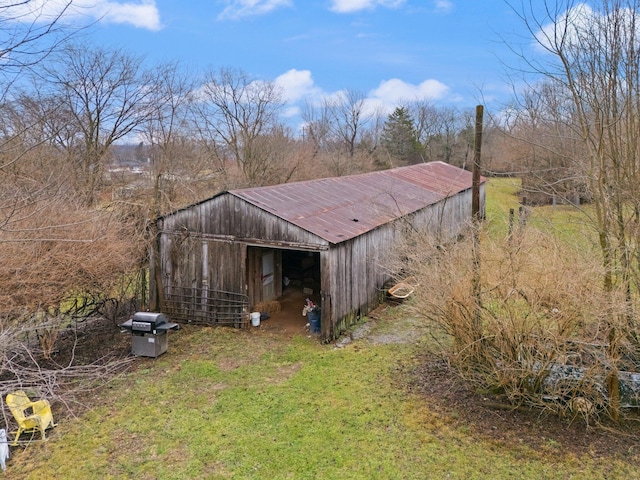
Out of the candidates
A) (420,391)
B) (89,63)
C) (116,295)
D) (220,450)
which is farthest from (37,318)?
(89,63)

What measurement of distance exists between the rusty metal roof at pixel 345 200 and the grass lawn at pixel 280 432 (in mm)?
3310

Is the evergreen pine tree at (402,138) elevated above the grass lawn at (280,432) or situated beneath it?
elevated above

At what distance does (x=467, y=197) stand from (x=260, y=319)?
1393cm

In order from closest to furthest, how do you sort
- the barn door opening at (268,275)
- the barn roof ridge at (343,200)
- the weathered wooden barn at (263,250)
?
the weathered wooden barn at (263,250)
the barn roof ridge at (343,200)
the barn door opening at (268,275)

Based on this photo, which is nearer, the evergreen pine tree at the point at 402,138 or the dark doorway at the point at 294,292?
the dark doorway at the point at 294,292

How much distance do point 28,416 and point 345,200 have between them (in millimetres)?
9839

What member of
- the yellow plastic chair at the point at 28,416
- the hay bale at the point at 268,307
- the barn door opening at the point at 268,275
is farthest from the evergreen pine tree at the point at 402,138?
the yellow plastic chair at the point at 28,416

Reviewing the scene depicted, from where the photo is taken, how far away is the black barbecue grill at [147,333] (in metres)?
9.38

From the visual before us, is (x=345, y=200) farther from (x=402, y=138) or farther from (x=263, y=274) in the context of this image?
(x=402, y=138)

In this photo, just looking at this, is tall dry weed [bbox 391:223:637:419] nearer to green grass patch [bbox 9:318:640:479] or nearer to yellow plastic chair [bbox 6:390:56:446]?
green grass patch [bbox 9:318:640:479]

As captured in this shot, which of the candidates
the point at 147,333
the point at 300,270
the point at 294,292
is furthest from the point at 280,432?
the point at 300,270

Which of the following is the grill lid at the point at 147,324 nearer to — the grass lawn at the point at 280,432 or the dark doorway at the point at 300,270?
the grass lawn at the point at 280,432

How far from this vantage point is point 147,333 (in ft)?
30.9

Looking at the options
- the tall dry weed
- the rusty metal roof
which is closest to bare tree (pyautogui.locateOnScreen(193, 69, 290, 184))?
the rusty metal roof
